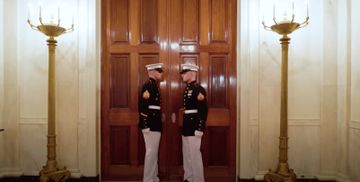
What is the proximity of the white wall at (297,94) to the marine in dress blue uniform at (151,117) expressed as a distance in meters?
1.26

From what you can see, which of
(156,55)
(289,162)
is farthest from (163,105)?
(289,162)

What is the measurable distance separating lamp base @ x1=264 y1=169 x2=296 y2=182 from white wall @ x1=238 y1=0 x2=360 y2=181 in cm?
23

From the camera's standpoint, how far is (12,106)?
4332mm

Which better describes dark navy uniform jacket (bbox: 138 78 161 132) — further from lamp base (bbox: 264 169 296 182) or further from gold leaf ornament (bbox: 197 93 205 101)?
lamp base (bbox: 264 169 296 182)

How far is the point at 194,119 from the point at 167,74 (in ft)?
2.93

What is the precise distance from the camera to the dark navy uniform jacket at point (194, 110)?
3.97 meters

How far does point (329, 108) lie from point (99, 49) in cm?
367

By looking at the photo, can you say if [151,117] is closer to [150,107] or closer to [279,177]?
[150,107]

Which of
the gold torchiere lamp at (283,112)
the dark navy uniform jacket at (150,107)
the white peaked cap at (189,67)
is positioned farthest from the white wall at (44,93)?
the gold torchiere lamp at (283,112)

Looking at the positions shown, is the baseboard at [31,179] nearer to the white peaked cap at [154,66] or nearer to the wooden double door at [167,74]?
the wooden double door at [167,74]

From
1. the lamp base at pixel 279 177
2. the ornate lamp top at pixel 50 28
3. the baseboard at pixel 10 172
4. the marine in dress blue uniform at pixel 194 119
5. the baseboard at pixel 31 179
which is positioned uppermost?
the ornate lamp top at pixel 50 28

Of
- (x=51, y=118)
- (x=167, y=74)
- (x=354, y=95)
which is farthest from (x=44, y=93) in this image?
(x=354, y=95)

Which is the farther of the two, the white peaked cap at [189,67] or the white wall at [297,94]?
the white wall at [297,94]

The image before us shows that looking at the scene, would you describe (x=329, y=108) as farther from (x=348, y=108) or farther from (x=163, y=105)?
(x=163, y=105)
